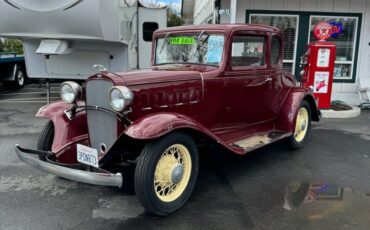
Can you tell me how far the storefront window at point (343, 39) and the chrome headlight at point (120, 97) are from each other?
7.33 meters

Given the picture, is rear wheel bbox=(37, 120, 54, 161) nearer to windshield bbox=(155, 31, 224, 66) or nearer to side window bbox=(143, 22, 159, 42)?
windshield bbox=(155, 31, 224, 66)

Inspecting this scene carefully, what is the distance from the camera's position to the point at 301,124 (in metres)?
6.12

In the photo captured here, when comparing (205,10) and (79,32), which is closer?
(79,32)

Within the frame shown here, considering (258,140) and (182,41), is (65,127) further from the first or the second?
(258,140)

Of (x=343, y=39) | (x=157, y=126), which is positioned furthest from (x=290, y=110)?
(x=343, y=39)

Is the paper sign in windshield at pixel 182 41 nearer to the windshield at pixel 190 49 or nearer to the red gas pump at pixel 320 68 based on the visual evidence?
the windshield at pixel 190 49

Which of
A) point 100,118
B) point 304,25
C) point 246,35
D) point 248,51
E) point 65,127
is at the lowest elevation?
point 65,127

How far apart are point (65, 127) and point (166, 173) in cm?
135

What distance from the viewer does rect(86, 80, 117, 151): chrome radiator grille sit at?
3.88m

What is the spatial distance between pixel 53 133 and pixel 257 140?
2528 millimetres

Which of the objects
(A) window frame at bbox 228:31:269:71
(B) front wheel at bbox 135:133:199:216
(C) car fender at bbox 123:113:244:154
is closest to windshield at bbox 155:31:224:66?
(A) window frame at bbox 228:31:269:71

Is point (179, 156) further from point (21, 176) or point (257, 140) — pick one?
point (21, 176)

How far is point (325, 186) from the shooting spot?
A: 452 cm

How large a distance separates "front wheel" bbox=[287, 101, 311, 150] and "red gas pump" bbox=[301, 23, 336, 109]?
2.44 metres
